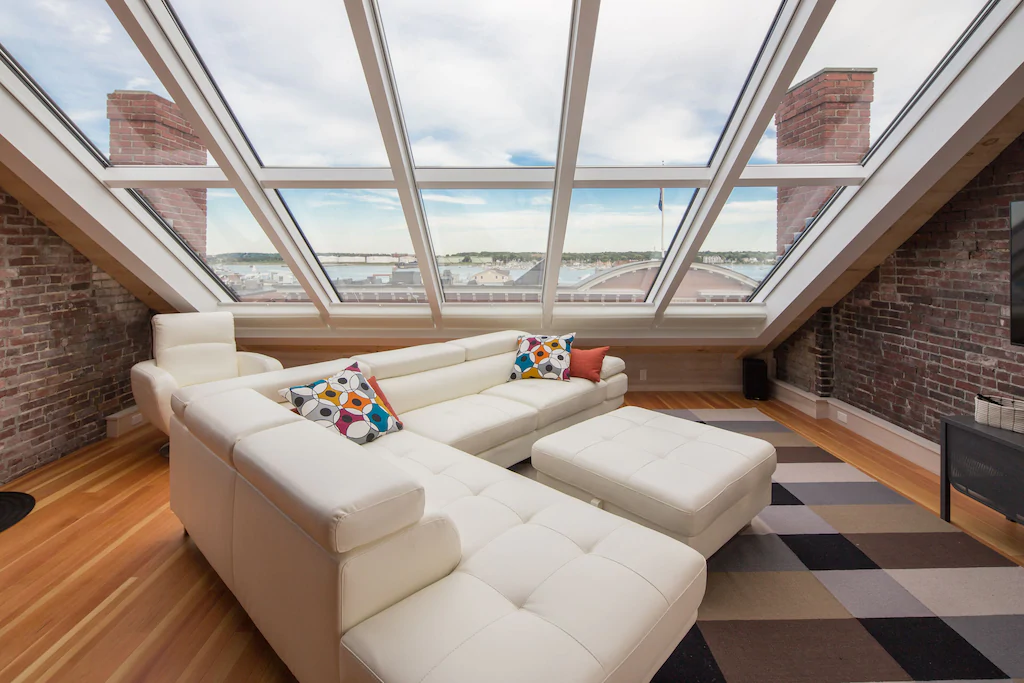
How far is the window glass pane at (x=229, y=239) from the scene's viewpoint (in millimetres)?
3654

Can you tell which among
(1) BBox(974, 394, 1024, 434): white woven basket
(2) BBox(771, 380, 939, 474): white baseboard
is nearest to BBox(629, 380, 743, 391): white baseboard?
(2) BBox(771, 380, 939, 474): white baseboard

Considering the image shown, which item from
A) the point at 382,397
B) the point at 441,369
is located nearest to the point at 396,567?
the point at 382,397

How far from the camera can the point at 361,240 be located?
13.3 feet

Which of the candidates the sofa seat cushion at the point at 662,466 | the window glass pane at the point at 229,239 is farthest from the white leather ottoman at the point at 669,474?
the window glass pane at the point at 229,239

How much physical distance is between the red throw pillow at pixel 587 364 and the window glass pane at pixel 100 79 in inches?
111

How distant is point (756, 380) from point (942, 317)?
1.89 metres

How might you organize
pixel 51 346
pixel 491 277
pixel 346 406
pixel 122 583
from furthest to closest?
pixel 491 277
pixel 51 346
pixel 346 406
pixel 122 583

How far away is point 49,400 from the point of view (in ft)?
11.4

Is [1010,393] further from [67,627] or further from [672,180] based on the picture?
[67,627]

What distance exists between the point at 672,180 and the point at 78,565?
3684 mm

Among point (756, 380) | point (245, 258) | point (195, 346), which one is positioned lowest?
point (756, 380)

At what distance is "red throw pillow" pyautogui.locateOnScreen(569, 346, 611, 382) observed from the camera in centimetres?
402

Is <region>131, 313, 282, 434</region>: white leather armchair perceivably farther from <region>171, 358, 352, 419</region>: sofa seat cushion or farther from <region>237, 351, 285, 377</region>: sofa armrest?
<region>171, 358, 352, 419</region>: sofa seat cushion

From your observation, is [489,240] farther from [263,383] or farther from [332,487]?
[332,487]
